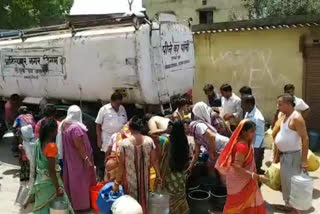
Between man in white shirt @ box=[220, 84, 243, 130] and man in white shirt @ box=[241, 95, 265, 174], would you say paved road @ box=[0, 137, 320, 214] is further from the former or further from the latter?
man in white shirt @ box=[220, 84, 243, 130]

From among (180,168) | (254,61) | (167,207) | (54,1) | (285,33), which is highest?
(54,1)

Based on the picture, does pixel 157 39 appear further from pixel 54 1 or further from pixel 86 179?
pixel 54 1

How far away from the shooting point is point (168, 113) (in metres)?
7.12

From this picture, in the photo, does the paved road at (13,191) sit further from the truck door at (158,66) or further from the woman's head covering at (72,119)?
the truck door at (158,66)

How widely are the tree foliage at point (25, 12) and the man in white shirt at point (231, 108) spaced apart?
18.2 meters

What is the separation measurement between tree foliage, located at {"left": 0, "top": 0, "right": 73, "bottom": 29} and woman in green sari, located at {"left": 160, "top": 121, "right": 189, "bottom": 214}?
19.7m

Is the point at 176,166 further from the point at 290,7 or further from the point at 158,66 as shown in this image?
the point at 290,7

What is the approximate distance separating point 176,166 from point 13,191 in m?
3.21

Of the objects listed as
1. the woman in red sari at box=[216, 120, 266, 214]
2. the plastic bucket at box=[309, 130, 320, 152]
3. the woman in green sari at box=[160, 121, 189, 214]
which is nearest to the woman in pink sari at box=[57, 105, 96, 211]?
the woman in green sari at box=[160, 121, 189, 214]

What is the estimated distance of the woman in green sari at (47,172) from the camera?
16.1 feet

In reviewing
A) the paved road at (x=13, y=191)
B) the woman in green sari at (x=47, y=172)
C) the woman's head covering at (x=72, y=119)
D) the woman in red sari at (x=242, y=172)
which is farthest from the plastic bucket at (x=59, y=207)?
the woman in red sari at (x=242, y=172)

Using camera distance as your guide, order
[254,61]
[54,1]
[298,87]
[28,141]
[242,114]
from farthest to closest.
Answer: [54,1]
[254,61]
[298,87]
[242,114]
[28,141]

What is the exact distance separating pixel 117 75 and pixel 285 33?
4.78 metres

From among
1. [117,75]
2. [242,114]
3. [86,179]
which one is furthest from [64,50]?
[242,114]
